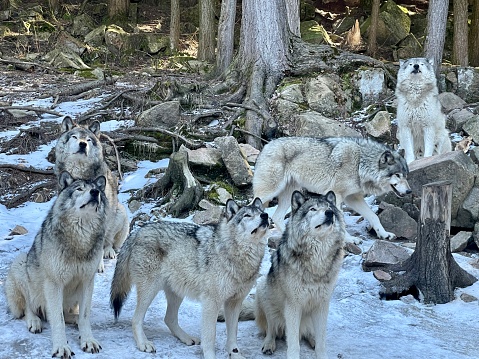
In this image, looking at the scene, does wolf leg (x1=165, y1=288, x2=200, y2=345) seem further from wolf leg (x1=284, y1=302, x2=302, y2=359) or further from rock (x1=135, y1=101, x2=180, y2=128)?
rock (x1=135, y1=101, x2=180, y2=128)

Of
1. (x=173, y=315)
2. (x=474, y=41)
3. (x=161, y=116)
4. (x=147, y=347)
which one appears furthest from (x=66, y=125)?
(x=474, y=41)

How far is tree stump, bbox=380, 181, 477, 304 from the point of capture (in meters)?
7.45

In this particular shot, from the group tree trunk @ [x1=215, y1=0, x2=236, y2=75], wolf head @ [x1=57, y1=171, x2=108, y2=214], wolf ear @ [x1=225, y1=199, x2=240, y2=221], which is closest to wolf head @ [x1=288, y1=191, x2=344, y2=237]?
wolf ear @ [x1=225, y1=199, x2=240, y2=221]

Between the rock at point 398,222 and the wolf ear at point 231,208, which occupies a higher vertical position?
the wolf ear at point 231,208

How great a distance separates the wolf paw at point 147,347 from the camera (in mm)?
5812

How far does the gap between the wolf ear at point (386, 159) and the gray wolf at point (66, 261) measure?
16.0ft

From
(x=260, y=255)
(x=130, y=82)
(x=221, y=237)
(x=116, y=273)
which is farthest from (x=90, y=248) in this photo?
(x=130, y=82)

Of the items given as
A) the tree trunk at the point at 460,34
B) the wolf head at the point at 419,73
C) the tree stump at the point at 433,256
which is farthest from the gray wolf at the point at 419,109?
the tree trunk at the point at 460,34

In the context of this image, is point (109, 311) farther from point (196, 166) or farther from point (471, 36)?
point (471, 36)

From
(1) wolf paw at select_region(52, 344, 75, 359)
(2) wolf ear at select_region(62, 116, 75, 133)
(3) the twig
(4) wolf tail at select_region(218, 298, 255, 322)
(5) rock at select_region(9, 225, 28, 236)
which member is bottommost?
(5) rock at select_region(9, 225, 28, 236)

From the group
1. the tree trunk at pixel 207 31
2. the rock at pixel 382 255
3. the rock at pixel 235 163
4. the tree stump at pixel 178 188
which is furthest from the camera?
the tree trunk at pixel 207 31

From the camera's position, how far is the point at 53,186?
36.6ft

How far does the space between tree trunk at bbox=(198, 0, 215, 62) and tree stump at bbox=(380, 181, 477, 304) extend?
15714 mm

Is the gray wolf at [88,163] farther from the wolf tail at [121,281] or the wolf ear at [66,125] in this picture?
the wolf tail at [121,281]
